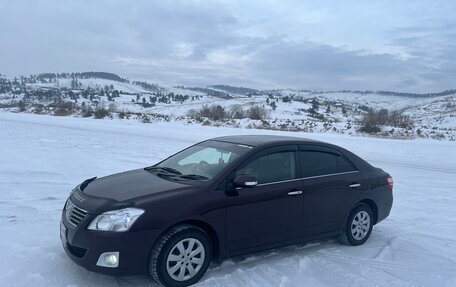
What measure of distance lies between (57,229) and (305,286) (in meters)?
3.55

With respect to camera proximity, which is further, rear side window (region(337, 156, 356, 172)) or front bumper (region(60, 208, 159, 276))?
rear side window (region(337, 156, 356, 172))

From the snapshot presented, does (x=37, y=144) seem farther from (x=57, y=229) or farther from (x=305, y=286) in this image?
(x=305, y=286)

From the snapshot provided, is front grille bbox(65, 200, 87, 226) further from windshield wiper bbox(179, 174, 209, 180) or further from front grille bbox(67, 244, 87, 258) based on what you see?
windshield wiper bbox(179, 174, 209, 180)

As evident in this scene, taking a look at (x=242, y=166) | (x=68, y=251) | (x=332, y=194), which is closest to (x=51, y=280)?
(x=68, y=251)

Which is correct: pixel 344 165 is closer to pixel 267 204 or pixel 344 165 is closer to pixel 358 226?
pixel 358 226

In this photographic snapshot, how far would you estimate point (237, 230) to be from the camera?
176 inches

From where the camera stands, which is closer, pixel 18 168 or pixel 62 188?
pixel 62 188

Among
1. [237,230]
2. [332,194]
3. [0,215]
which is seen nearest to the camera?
[237,230]

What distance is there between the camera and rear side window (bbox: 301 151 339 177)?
517cm

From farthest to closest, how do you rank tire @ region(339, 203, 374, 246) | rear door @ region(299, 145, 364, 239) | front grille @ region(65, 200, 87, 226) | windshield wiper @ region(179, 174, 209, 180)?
tire @ region(339, 203, 374, 246) < rear door @ region(299, 145, 364, 239) < windshield wiper @ region(179, 174, 209, 180) < front grille @ region(65, 200, 87, 226)

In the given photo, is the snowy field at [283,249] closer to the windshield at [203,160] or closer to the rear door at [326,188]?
the rear door at [326,188]

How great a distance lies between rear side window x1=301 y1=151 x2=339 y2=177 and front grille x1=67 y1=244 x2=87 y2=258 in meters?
2.77

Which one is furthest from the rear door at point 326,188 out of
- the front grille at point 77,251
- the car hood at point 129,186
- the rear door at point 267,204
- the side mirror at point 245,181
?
the front grille at point 77,251

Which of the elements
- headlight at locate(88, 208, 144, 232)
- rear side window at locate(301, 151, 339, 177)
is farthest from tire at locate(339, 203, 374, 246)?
headlight at locate(88, 208, 144, 232)
